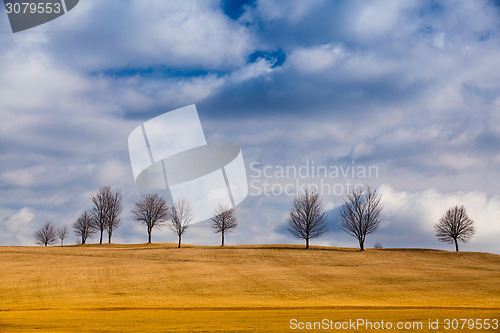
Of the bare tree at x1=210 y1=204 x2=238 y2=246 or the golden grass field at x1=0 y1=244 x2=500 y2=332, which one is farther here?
the bare tree at x1=210 y1=204 x2=238 y2=246

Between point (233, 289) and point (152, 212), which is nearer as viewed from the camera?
point (233, 289)

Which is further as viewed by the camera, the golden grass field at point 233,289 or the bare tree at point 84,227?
the bare tree at point 84,227

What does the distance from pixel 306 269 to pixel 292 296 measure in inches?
526

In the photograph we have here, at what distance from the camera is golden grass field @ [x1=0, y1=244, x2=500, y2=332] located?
19.6 m

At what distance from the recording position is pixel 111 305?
2578 cm

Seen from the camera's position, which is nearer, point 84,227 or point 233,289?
point 233,289

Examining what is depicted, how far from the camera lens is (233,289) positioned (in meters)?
32.8

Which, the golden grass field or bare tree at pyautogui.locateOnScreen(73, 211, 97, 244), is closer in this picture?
the golden grass field

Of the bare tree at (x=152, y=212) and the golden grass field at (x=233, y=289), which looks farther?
the bare tree at (x=152, y=212)

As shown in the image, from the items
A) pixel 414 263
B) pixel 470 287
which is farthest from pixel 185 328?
pixel 414 263

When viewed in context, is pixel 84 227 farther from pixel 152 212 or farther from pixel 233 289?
pixel 233 289

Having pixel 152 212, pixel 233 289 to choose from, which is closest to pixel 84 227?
pixel 152 212

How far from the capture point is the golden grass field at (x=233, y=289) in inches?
772

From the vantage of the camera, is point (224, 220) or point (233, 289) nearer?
point (233, 289)
